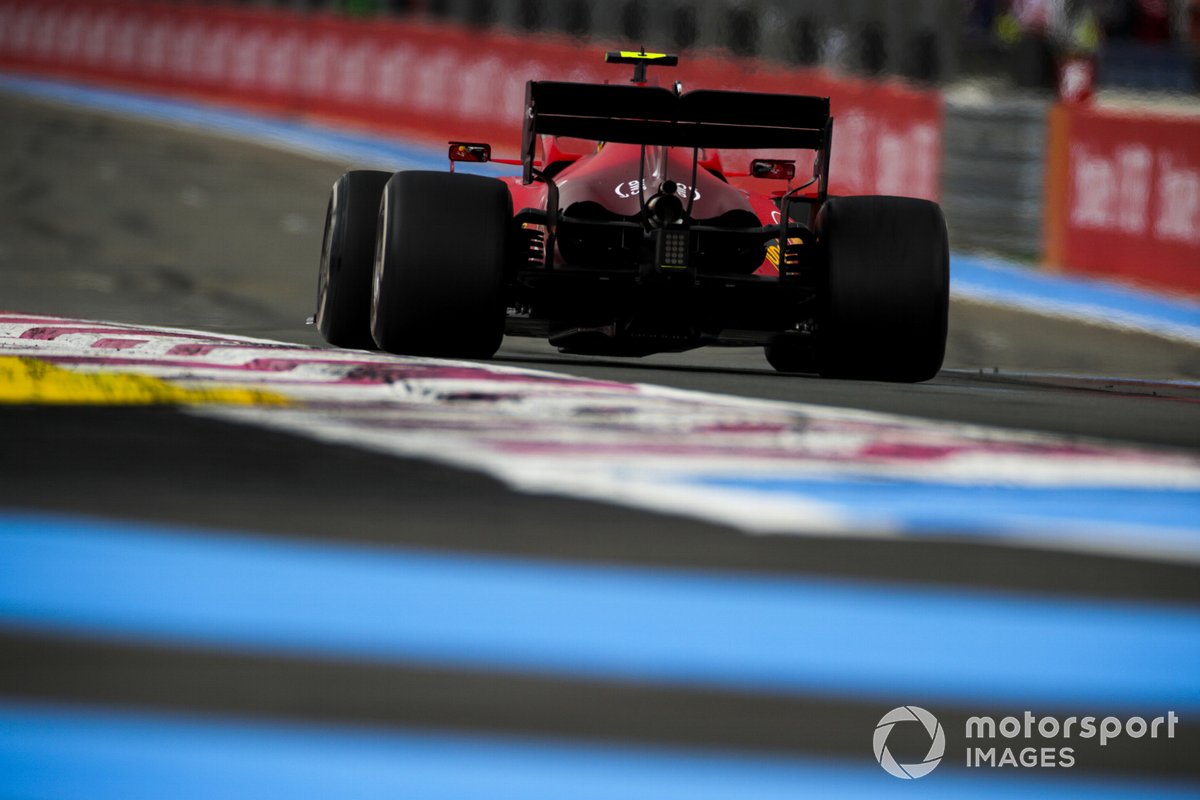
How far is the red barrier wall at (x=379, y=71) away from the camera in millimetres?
20219

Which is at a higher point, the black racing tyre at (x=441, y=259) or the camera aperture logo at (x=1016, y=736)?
the black racing tyre at (x=441, y=259)

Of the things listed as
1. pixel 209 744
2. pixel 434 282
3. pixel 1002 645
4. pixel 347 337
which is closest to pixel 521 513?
pixel 1002 645

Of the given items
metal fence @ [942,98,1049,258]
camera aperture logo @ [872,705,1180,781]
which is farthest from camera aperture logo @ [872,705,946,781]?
metal fence @ [942,98,1049,258]

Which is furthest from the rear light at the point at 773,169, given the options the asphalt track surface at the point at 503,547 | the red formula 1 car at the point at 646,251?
the asphalt track surface at the point at 503,547

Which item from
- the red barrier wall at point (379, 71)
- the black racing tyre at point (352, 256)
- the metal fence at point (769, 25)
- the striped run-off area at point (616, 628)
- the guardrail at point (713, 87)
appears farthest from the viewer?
the metal fence at point (769, 25)

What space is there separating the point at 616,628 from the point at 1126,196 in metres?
14.2

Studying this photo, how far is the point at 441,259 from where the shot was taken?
783cm

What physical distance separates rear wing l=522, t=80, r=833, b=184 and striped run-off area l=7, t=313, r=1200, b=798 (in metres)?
2.60

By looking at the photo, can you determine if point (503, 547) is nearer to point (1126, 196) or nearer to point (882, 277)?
point (882, 277)

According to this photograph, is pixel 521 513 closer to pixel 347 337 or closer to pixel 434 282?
pixel 434 282

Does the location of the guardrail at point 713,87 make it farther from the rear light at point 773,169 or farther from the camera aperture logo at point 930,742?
the camera aperture logo at point 930,742

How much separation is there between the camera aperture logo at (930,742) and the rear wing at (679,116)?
503 cm

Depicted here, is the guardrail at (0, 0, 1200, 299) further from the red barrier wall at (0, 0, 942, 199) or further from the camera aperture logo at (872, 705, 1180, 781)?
the camera aperture logo at (872, 705, 1180, 781)

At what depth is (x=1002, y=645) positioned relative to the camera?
3725 millimetres
